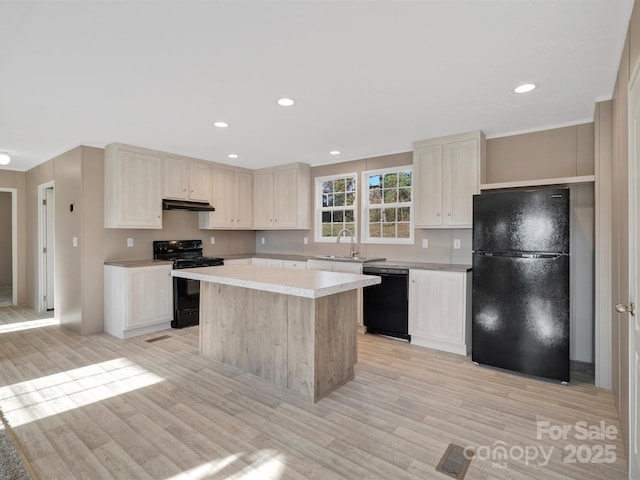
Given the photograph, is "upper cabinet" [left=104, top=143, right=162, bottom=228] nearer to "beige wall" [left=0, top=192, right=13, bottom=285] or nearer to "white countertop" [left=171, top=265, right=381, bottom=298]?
"white countertop" [left=171, top=265, right=381, bottom=298]

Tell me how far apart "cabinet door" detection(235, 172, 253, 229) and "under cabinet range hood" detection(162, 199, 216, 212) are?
1.79ft

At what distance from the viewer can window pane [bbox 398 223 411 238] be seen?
4.73 meters

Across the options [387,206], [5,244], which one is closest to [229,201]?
[387,206]

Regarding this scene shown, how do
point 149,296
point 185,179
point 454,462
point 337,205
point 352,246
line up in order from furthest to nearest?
A: 1. point 337,205
2. point 352,246
3. point 185,179
4. point 149,296
5. point 454,462

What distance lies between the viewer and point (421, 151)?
4.17 metres

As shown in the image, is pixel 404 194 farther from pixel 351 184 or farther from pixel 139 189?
pixel 139 189

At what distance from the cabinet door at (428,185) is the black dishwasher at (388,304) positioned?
0.68 m

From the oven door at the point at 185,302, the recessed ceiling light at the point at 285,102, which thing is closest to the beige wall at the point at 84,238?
the oven door at the point at 185,302

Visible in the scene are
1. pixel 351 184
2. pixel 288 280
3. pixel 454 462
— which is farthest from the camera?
pixel 351 184

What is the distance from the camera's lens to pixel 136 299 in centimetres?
430

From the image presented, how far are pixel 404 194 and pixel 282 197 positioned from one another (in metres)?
2.01

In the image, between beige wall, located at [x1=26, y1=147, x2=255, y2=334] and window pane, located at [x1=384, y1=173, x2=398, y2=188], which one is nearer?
beige wall, located at [x1=26, y1=147, x2=255, y2=334]

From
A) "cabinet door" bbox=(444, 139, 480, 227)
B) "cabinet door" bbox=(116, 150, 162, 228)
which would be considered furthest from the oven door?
"cabinet door" bbox=(444, 139, 480, 227)

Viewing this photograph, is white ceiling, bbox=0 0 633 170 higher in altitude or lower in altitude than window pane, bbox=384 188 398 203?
higher
